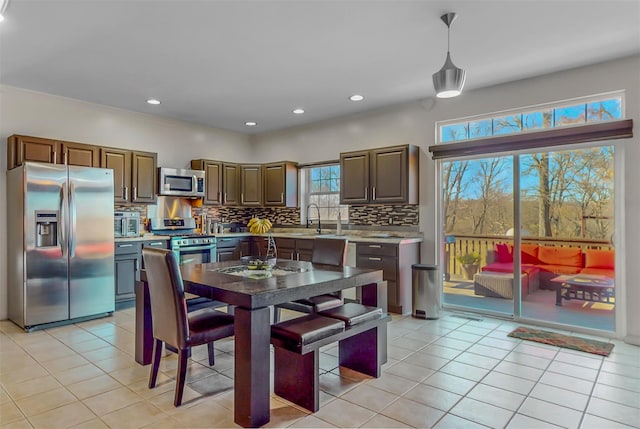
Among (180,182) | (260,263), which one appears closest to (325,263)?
(260,263)

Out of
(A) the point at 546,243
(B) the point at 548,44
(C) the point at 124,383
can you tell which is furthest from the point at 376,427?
(B) the point at 548,44

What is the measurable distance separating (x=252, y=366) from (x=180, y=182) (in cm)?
427

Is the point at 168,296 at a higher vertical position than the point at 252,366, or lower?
higher

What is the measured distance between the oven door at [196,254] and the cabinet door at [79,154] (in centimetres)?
156

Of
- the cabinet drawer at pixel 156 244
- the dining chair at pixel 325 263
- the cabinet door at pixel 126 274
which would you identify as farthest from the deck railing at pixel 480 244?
the cabinet door at pixel 126 274

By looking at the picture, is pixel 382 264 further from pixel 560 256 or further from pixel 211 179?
pixel 211 179

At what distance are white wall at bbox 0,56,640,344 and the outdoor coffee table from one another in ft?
0.69

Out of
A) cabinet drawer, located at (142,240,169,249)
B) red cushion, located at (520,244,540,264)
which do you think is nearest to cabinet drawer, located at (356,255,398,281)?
red cushion, located at (520,244,540,264)

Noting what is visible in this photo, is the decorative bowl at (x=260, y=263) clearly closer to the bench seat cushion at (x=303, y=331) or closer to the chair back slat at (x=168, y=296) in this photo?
the bench seat cushion at (x=303, y=331)

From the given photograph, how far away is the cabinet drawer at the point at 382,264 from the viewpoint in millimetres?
4629

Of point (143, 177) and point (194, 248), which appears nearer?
point (143, 177)

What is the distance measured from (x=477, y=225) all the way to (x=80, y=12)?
14.7 ft

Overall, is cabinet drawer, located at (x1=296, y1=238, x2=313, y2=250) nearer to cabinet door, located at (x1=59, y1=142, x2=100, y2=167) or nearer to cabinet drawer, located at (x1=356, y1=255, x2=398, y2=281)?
Result: cabinet drawer, located at (x1=356, y1=255, x2=398, y2=281)

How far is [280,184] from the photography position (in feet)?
20.8
